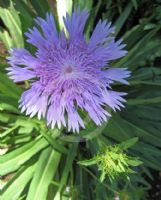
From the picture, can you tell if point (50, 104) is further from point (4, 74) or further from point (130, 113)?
point (130, 113)

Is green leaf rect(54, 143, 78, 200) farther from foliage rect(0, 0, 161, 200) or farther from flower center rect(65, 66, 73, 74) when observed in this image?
flower center rect(65, 66, 73, 74)

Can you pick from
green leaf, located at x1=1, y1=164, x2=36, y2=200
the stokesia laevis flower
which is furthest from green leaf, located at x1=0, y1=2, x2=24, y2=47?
green leaf, located at x1=1, y1=164, x2=36, y2=200

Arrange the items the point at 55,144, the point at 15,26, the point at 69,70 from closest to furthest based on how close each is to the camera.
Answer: the point at 69,70 < the point at 55,144 < the point at 15,26

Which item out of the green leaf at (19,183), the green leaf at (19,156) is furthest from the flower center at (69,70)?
the green leaf at (19,183)

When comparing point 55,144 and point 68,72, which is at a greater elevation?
point 68,72

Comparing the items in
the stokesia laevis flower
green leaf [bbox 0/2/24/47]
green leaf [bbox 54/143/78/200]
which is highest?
green leaf [bbox 0/2/24/47]

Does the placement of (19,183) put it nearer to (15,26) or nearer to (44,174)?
(44,174)

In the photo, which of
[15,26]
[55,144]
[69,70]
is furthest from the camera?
[15,26]

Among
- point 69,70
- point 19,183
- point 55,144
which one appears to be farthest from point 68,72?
point 19,183
